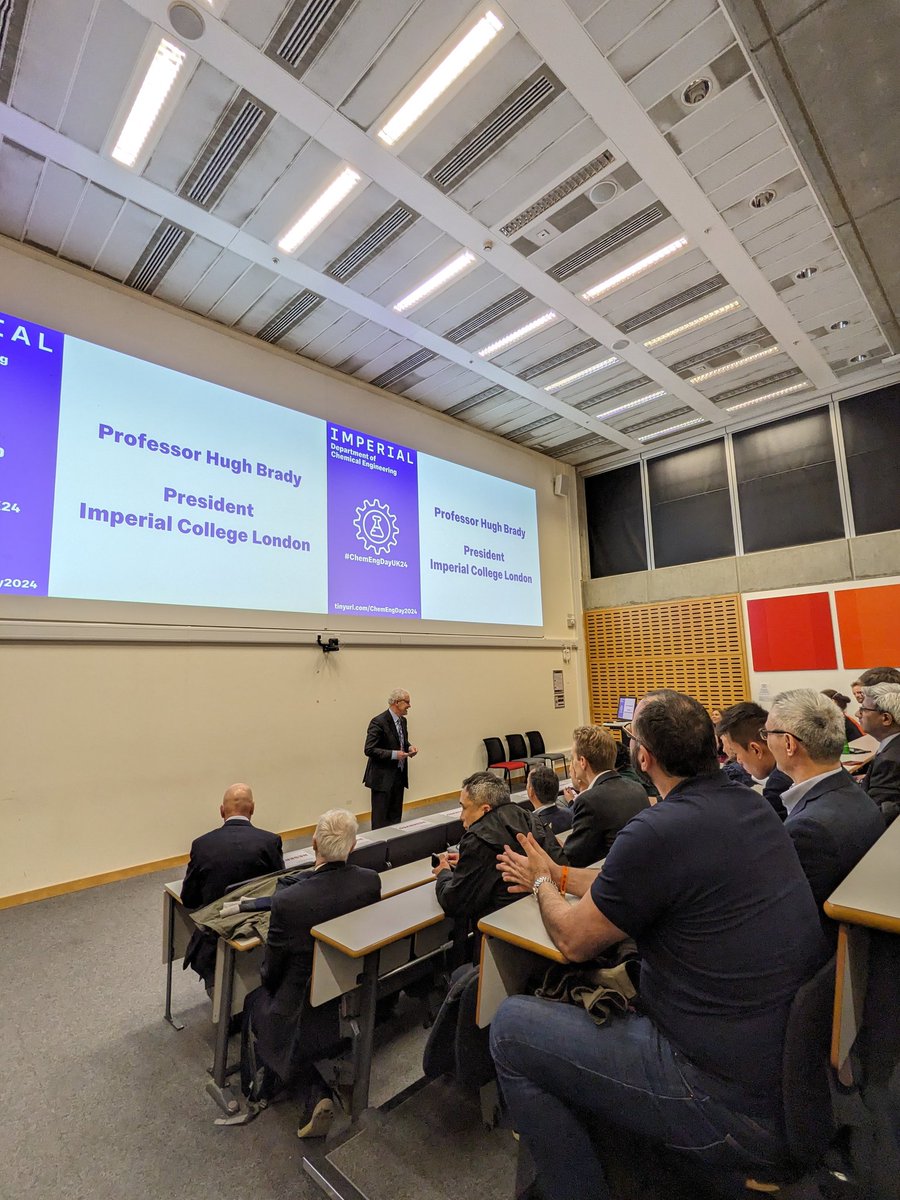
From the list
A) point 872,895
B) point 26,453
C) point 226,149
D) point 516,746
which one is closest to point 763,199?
point 226,149

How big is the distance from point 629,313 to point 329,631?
14.0 feet

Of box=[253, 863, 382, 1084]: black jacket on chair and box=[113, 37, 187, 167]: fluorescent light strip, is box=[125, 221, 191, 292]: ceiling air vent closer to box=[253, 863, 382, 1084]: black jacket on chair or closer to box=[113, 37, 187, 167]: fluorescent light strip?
box=[113, 37, 187, 167]: fluorescent light strip

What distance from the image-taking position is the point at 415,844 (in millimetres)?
3098

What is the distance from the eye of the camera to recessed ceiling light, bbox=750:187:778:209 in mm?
4285

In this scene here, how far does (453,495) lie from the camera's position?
23.7 ft

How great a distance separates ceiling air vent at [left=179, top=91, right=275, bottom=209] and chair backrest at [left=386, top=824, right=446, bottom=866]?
4306mm

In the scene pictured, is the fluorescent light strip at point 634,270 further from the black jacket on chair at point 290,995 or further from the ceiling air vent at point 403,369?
the black jacket on chair at point 290,995

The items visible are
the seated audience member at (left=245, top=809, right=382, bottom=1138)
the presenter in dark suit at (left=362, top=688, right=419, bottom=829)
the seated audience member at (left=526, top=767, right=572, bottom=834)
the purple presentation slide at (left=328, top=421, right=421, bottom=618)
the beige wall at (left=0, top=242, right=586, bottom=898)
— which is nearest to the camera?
the seated audience member at (left=245, top=809, right=382, bottom=1138)

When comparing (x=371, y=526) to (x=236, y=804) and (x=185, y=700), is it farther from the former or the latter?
(x=236, y=804)

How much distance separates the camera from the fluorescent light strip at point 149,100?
3.25 m

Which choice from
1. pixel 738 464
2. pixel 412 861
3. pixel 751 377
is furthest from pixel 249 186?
pixel 738 464

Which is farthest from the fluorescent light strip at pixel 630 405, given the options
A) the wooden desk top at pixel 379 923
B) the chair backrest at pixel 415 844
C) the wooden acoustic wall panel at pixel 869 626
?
the wooden desk top at pixel 379 923

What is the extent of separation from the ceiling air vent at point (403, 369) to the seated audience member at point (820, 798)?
209 inches

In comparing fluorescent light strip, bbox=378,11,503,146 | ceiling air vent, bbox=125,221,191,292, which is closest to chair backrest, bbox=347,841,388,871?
fluorescent light strip, bbox=378,11,503,146
